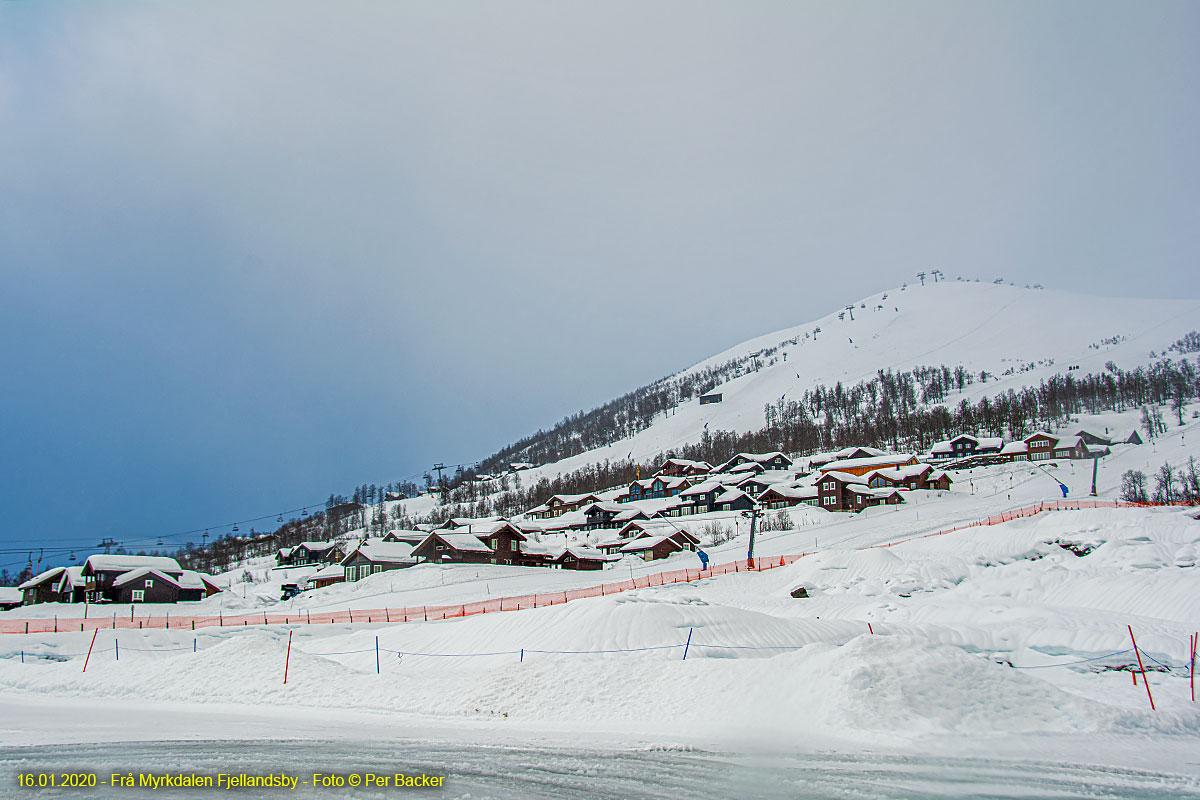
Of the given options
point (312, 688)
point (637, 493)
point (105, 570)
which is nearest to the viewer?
point (312, 688)

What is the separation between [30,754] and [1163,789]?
2041cm

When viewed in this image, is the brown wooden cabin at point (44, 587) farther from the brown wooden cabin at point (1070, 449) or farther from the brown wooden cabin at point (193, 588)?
the brown wooden cabin at point (1070, 449)

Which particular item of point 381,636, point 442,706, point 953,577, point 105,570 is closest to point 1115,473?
point 953,577

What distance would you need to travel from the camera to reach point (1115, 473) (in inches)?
3846

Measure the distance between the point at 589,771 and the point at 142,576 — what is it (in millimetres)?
75336

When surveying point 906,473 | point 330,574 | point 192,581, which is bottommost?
point 330,574

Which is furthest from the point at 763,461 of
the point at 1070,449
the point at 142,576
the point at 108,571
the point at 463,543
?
the point at 108,571

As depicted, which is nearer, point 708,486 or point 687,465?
point 708,486

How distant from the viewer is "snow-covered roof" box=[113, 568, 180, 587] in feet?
228

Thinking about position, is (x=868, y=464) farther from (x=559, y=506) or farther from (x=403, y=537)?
(x=403, y=537)

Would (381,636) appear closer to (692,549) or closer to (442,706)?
(442,706)

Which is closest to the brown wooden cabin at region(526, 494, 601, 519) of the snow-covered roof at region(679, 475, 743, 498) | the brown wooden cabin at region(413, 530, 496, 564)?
the snow-covered roof at region(679, 475, 743, 498)

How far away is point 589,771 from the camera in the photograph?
12.1 meters

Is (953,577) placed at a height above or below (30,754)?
below
